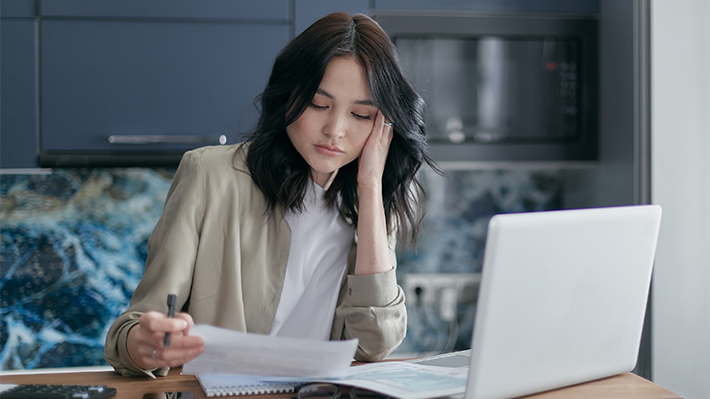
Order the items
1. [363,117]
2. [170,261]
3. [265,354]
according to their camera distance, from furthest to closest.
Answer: [363,117] < [170,261] < [265,354]

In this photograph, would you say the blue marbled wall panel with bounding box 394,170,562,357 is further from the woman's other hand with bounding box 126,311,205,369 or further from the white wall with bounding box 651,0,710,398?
the woman's other hand with bounding box 126,311,205,369

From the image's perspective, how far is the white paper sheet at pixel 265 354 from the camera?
0.67 meters

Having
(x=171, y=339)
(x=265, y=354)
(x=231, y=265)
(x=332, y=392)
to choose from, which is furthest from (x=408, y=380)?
(x=231, y=265)

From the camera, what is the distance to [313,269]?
1.23 meters

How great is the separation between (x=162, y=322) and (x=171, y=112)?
114 cm

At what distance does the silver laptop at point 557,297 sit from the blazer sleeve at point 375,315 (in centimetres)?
36

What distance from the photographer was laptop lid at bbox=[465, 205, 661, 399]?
2.15 feet

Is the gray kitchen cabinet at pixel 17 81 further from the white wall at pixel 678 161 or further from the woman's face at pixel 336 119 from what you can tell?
the white wall at pixel 678 161

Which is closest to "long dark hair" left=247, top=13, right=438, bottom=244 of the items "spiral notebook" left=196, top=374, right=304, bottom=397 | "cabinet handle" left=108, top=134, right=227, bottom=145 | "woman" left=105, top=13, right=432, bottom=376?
"woman" left=105, top=13, right=432, bottom=376

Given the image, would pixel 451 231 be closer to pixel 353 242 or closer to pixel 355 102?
pixel 353 242

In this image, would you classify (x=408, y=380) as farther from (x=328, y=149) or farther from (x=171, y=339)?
(x=328, y=149)

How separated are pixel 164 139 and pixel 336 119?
815 mm

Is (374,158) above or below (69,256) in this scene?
above

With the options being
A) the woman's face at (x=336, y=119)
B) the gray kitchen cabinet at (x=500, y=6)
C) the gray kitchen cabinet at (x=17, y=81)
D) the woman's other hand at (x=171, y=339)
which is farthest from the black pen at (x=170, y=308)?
the gray kitchen cabinet at (x=500, y=6)
